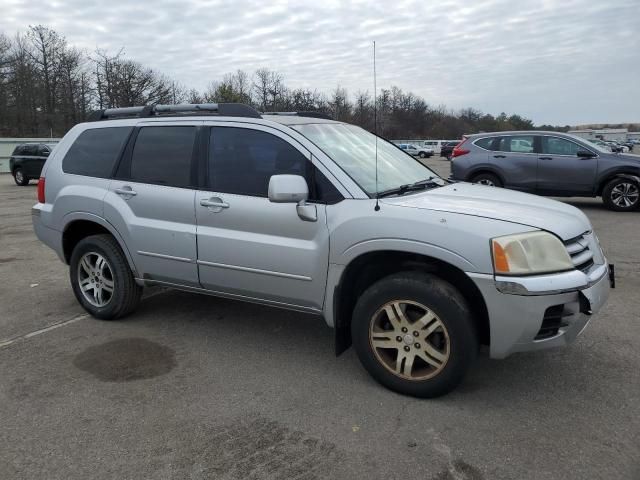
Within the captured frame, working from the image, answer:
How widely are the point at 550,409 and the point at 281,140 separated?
8.16 feet

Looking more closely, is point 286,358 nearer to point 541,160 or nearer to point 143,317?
point 143,317

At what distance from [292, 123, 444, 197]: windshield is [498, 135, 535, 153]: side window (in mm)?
7973

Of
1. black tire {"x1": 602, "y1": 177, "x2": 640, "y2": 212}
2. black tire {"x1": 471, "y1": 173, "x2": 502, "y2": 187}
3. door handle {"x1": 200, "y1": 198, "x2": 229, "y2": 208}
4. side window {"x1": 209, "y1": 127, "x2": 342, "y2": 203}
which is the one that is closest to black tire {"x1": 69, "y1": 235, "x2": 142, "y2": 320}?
door handle {"x1": 200, "y1": 198, "x2": 229, "y2": 208}

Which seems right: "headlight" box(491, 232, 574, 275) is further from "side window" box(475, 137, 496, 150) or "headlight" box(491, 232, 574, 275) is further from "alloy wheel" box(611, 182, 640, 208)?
"alloy wheel" box(611, 182, 640, 208)

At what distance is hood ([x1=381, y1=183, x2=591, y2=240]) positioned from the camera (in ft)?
10.4

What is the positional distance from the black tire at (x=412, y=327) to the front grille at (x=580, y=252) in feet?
2.36

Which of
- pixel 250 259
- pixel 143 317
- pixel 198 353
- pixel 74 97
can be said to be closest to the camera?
pixel 250 259

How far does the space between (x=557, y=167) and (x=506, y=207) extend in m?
9.01

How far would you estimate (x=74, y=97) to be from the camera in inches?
2101

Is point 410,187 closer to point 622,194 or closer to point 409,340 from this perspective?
point 409,340

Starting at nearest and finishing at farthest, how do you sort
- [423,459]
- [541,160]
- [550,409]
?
[423,459] < [550,409] < [541,160]

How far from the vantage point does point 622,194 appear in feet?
37.2

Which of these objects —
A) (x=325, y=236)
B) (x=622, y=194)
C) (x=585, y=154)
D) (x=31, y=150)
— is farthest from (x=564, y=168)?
(x=31, y=150)

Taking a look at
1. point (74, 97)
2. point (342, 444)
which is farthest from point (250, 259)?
point (74, 97)
